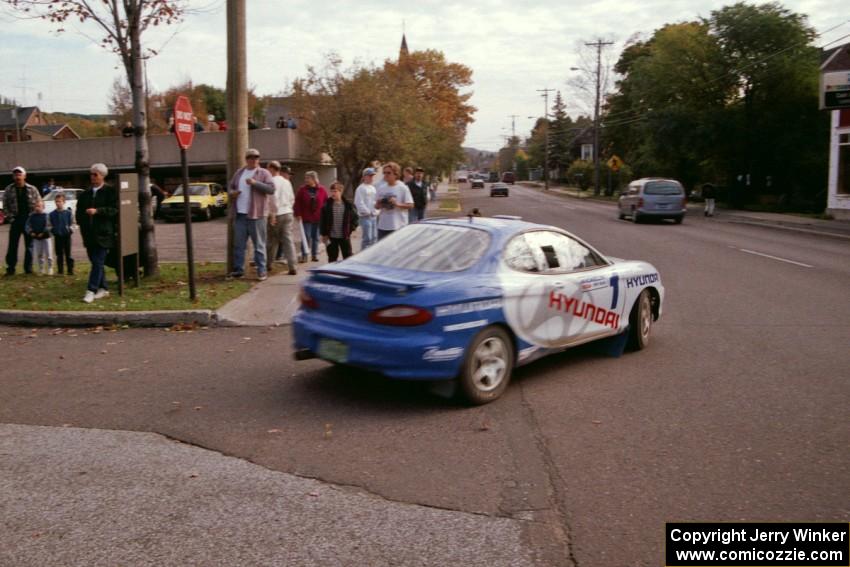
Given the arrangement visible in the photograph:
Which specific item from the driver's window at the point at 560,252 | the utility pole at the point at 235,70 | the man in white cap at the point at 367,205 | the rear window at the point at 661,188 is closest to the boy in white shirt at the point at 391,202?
the man in white cap at the point at 367,205

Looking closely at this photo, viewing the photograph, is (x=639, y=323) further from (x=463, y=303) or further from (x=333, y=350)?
(x=333, y=350)

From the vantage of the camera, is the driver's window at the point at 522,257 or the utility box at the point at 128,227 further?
the utility box at the point at 128,227

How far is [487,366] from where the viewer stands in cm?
584

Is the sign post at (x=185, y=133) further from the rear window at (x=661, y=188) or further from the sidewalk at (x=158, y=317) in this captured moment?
the rear window at (x=661, y=188)

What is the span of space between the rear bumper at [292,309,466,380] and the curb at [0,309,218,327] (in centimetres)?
391

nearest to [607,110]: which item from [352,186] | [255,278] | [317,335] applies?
[352,186]

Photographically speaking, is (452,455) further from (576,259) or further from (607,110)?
(607,110)

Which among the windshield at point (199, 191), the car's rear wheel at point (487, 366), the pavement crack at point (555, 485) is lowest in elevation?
the pavement crack at point (555, 485)

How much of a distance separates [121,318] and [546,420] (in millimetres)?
5762

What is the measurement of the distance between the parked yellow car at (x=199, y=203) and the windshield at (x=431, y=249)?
24.5 metres

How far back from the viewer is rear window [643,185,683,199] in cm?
2875

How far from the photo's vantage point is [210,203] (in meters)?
31.2

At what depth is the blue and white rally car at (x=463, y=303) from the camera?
18.0 feet

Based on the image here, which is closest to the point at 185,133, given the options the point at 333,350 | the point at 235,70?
the point at 235,70
